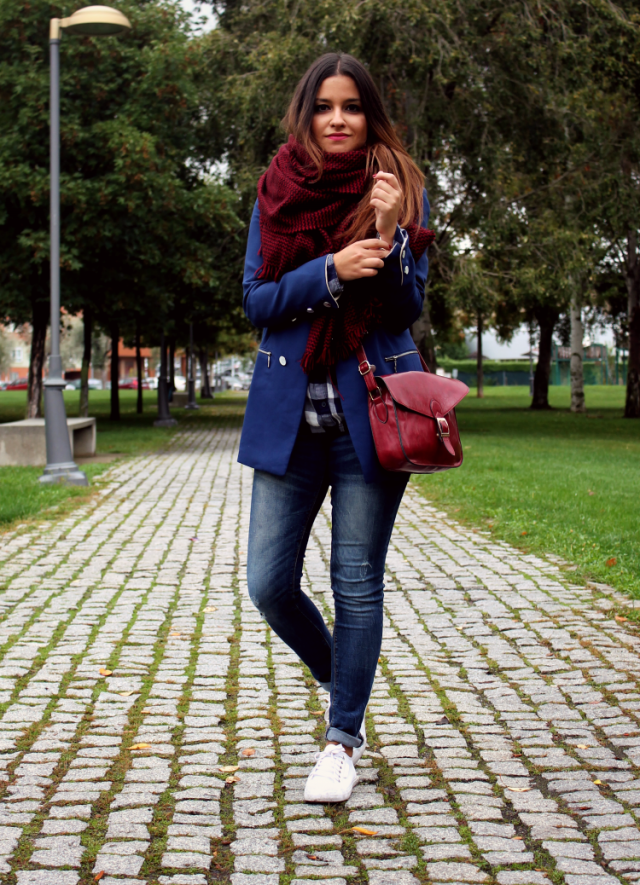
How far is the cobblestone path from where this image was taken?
8.78 ft

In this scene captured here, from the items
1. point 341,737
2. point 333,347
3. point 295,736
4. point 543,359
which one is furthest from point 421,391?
point 543,359

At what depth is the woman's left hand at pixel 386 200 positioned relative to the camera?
8.81 feet

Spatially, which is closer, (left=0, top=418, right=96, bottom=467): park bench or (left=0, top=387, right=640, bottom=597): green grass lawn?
(left=0, top=387, right=640, bottom=597): green grass lawn

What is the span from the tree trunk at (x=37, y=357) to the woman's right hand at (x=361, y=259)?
18.4 meters

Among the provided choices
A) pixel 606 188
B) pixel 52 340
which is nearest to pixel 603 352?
pixel 606 188

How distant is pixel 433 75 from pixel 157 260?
592 centimetres

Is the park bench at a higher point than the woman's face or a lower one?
lower

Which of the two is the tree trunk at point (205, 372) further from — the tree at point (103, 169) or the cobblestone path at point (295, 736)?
the cobblestone path at point (295, 736)

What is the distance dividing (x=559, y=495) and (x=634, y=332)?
1838 cm

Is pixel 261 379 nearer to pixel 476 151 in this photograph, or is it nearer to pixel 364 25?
pixel 364 25

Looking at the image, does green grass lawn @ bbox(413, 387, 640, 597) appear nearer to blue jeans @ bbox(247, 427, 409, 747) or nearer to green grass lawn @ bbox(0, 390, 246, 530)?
blue jeans @ bbox(247, 427, 409, 747)

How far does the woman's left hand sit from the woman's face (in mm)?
266

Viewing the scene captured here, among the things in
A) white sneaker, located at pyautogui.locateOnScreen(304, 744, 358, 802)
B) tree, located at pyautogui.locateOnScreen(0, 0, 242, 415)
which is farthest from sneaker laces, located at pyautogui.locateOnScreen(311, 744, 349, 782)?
tree, located at pyautogui.locateOnScreen(0, 0, 242, 415)

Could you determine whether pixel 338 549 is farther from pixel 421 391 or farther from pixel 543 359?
pixel 543 359
